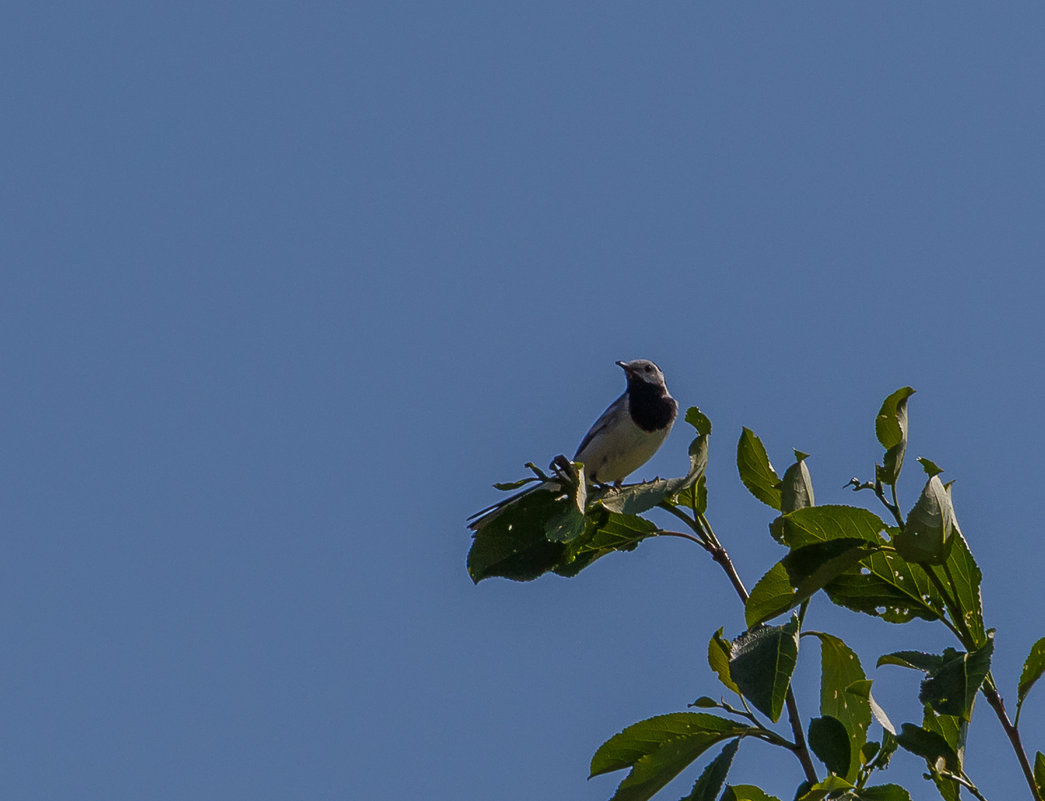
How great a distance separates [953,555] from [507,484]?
1.21 m

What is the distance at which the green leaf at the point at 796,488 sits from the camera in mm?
3277

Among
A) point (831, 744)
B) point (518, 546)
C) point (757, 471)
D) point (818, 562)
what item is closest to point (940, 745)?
point (831, 744)

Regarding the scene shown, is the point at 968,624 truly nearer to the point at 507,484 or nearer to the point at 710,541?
the point at 710,541

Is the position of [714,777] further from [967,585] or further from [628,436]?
[628,436]

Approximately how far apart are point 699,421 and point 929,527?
3.59ft

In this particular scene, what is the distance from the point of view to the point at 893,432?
3.08 meters

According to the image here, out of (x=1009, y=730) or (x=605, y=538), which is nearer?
(x=1009, y=730)

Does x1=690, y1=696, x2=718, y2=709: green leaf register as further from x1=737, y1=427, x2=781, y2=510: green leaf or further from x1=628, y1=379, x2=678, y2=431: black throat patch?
x1=628, y1=379, x2=678, y2=431: black throat patch

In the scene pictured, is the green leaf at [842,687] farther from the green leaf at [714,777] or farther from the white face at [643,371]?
the white face at [643,371]

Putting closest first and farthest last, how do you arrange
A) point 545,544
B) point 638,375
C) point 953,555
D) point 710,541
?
point 953,555
point 710,541
point 545,544
point 638,375

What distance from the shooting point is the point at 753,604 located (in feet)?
10.5

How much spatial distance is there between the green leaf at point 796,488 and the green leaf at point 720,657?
1.35 ft

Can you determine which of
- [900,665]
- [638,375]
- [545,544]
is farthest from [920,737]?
[638,375]

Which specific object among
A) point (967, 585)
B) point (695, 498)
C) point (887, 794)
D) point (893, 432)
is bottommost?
point (887, 794)
